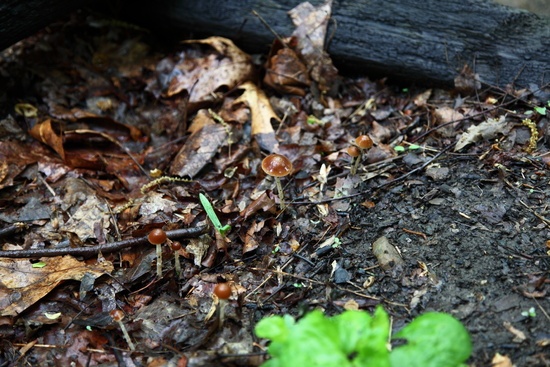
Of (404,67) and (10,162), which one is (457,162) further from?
(10,162)

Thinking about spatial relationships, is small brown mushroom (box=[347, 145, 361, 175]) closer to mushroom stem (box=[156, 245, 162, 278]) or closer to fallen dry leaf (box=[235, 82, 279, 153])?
fallen dry leaf (box=[235, 82, 279, 153])

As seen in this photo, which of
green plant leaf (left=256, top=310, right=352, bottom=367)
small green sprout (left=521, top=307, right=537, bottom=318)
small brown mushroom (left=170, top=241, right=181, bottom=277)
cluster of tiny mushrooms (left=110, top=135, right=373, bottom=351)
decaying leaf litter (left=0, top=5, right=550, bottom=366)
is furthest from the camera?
small brown mushroom (left=170, top=241, right=181, bottom=277)

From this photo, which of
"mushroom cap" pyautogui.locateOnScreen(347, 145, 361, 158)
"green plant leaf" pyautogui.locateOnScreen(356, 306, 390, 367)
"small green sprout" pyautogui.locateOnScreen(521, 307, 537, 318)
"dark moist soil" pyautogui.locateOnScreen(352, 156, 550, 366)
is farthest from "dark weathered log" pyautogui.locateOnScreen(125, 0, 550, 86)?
"green plant leaf" pyautogui.locateOnScreen(356, 306, 390, 367)

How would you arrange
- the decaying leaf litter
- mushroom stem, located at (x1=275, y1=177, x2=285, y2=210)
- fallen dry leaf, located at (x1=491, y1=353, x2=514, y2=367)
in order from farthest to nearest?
mushroom stem, located at (x1=275, y1=177, x2=285, y2=210), the decaying leaf litter, fallen dry leaf, located at (x1=491, y1=353, x2=514, y2=367)

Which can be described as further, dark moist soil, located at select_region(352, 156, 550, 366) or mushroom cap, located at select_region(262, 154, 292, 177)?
mushroom cap, located at select_region(262, 154, 292, 177)

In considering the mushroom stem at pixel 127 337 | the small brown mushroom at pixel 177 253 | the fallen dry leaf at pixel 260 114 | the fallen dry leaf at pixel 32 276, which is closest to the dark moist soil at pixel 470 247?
the small brown mushroom at pixel 177 253

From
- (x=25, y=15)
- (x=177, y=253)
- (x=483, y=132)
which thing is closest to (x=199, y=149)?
(x=177, y=253)

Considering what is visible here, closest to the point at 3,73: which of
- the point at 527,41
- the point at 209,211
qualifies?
the point at 209,211
